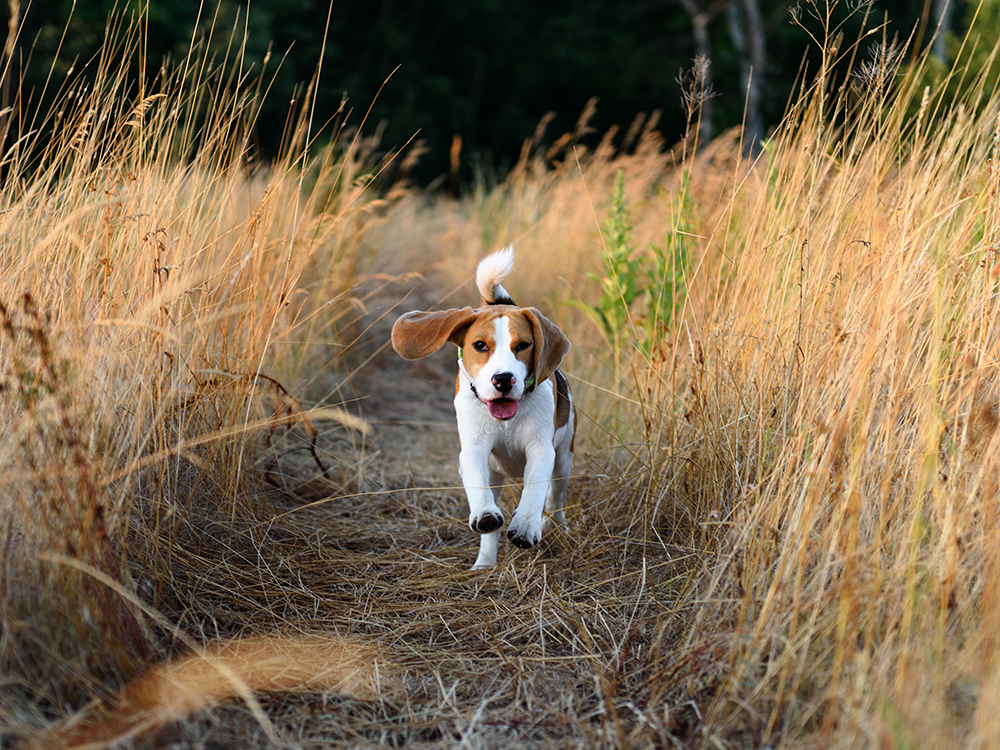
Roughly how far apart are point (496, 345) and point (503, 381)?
17cm

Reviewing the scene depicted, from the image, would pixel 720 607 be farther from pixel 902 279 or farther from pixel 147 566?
pixel 147 566

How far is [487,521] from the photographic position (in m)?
2.65

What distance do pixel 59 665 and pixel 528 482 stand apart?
1456 millimetres

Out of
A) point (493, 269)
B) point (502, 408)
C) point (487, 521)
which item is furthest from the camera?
point (493, 269)

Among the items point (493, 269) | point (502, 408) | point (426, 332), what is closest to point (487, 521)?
point (502, 408)

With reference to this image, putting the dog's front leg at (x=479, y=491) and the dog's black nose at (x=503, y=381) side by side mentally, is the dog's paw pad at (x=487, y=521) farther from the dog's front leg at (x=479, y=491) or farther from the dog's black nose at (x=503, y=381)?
the dog's black nose at (x=503, y=381)

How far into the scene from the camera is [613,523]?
A: 312 cm

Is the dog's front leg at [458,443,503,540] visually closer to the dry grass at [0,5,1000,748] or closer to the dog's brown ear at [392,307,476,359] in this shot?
the dry grass at [0,5,1000,748]

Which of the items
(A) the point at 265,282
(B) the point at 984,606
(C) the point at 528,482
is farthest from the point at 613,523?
(A) the point at 265,282

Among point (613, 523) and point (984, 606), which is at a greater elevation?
point (984, 606)

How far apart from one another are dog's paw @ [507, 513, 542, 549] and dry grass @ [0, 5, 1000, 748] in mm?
188

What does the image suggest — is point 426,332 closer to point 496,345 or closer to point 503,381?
point 496,345

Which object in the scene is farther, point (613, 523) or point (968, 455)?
point (613, 523)

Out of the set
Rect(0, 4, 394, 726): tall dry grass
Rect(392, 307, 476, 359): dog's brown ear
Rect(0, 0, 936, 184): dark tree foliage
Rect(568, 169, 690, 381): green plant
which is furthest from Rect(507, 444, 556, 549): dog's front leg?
Rect(0, 0, 936, 184): dark tree foliage
